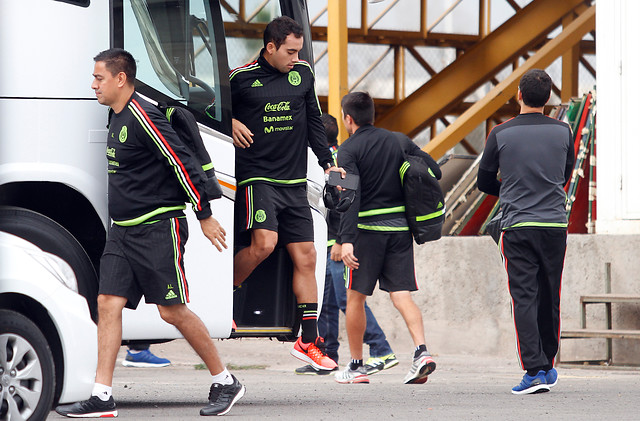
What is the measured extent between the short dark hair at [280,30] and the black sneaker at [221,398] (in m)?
2.00

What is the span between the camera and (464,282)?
34.1ft

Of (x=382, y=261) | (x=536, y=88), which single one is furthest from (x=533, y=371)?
(x=536, y=88)

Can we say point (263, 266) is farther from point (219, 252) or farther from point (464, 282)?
point (464, 282)

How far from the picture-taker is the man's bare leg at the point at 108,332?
554 cm

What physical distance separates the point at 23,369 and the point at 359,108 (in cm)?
365

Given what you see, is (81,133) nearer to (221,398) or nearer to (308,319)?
(221,398)

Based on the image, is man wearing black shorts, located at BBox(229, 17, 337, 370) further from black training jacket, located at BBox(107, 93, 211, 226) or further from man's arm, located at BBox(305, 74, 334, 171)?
black training jacket, located at BBox(107, 93, 211, 226)

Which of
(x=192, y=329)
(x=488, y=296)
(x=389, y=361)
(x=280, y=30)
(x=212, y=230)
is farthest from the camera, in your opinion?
(x=488, y=296)

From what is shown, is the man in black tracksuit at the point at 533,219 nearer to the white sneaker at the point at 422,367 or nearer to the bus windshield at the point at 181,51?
the white sneaker at the point at 422,367

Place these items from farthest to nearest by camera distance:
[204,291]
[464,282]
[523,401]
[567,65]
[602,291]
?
[567,65]
[464,282]
[602,291]
[523,401]
[204,291]

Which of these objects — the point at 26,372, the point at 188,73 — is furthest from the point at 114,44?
the point at 26,372

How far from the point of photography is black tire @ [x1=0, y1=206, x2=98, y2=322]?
17.4 feet

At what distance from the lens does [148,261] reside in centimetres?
565

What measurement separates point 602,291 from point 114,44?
206 inches
